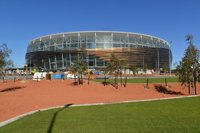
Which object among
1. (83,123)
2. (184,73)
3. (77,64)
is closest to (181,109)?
(83,123)

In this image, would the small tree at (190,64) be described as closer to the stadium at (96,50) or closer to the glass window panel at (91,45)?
the stadium at (96,50)

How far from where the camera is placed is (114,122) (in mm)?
11430

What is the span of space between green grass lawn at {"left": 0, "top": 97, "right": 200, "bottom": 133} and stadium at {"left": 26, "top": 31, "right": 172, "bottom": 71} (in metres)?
97.1

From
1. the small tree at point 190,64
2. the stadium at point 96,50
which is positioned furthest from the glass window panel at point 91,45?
the small tree at point 190,64

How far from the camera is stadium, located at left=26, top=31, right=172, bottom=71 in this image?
376 ft

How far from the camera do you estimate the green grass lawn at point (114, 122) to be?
1010 cm

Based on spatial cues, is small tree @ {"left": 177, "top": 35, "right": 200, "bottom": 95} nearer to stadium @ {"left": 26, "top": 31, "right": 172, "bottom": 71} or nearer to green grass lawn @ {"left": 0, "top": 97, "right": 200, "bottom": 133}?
green grass lawn @ {"left": 0, "top": 97, "right": 200, "bottom": 133}

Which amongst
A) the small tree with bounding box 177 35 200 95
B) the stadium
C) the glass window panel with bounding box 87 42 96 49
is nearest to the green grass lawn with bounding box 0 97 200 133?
the small tree with bounding box 177 35 200 95

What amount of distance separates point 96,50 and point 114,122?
10317 cm

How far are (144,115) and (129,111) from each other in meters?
1.47

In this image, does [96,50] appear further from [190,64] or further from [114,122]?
[114,122]

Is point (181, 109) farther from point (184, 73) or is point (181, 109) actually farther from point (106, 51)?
point (106, 51)

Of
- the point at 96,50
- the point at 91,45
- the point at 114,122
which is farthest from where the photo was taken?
the point at 91,45

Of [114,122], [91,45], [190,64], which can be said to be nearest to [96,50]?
[91,45]
